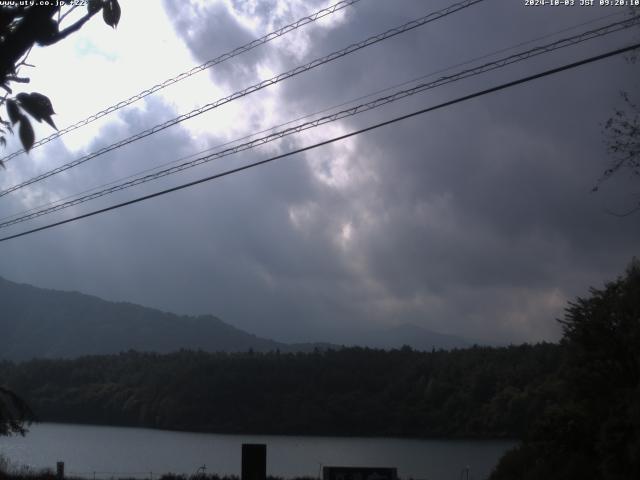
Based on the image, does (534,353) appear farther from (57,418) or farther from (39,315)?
(39,315)

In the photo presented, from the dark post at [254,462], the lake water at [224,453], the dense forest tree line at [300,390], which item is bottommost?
the dark post at [254,462]

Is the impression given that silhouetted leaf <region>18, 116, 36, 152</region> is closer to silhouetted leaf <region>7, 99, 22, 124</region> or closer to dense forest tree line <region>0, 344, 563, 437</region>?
silhouetted leaf <region>7, 99, 22, 124</region>

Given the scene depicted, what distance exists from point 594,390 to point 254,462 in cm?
1003

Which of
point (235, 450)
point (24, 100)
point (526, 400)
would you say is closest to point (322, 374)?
point (235, 450)

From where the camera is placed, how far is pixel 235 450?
64.5 metres

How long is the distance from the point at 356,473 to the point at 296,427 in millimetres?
67912

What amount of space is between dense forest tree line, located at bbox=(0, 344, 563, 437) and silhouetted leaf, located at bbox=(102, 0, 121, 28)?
55.1 meters

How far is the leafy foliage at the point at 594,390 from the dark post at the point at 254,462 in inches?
334

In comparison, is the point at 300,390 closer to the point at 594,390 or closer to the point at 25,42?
the point at 594,390

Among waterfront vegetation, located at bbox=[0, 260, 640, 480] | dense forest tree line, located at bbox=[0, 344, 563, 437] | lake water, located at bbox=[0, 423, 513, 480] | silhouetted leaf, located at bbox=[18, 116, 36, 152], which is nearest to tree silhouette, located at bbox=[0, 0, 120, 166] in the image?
silhouetted leaf, located at bbox=[18, 116, 36, 152]

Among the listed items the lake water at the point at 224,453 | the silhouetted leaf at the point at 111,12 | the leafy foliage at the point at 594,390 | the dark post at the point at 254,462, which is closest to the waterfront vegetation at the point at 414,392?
the leafy foliage at the point at 594,390

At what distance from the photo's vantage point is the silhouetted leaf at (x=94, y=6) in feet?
12.4

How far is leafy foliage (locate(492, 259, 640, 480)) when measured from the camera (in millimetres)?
17156

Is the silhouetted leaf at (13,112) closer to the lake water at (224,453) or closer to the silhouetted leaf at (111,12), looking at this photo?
the silhouetted leaf at (111,12)
